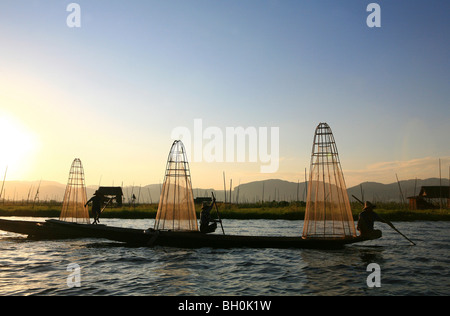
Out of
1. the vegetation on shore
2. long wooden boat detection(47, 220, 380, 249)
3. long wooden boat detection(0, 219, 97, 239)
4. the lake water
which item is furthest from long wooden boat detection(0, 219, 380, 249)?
the vegetation on shore

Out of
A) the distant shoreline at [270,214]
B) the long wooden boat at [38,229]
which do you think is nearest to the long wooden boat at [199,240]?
the long wooden boat at [38,229]

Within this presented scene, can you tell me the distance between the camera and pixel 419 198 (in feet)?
157

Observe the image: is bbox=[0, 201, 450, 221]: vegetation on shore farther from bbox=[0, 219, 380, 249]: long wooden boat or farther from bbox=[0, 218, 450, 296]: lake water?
bbox=[0, 219, 380, 249]: long wooden boat

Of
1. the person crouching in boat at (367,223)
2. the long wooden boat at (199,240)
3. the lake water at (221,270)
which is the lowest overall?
the lake water at (221,270)

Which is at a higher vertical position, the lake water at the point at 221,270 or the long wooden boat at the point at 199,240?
the long wooden boat at the point at 199,240

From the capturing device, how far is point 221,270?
1216cm

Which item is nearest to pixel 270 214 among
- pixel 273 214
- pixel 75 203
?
pixel 273 214

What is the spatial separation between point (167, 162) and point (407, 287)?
11183 mm

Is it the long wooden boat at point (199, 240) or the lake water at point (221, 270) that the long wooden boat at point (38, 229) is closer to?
the lake water at point (221, 270)

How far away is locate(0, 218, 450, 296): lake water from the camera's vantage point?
9.77m

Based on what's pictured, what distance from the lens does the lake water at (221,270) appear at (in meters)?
9.77

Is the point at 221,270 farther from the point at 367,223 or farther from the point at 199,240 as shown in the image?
the point at 367,223
